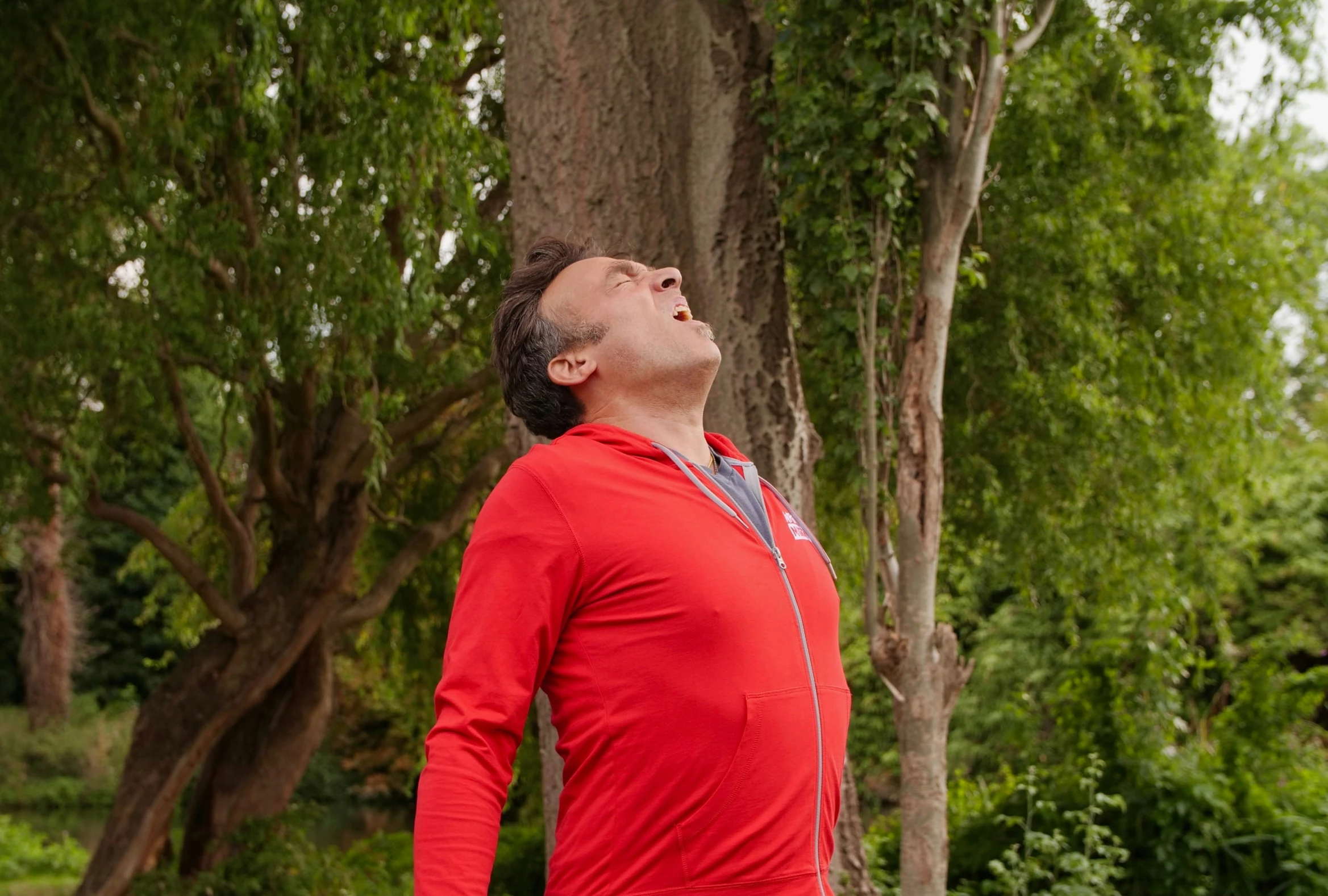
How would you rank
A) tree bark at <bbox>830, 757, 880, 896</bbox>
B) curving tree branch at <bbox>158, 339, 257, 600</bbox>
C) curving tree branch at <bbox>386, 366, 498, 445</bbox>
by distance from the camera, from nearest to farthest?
tree bark at <bbox>830, 757, 880, 896</bbox>
curving tree branch at <bbox>158, 339, 257, 600</bbox>
curving tree branch at <bbox>386, 366, 498, 445</bbox>

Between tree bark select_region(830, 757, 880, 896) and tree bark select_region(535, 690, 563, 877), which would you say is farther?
tree bark select_region(830, 757, 880, 896)

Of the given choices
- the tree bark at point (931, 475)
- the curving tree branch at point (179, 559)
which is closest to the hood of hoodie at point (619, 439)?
the tree bark at point (931, 475)

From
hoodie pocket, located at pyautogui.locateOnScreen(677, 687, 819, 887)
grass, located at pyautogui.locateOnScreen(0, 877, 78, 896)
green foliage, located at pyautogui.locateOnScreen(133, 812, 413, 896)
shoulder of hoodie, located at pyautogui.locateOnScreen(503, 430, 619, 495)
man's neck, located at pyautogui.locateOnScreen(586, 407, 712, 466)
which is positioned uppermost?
man's neck, located at pyautogui.locateOnScreen(586, 407, 712, 466)

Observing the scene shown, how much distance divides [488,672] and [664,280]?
0.77 meters

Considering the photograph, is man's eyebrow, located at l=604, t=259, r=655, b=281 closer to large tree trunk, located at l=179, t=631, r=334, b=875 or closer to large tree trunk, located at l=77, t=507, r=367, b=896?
large tree trunk, located at l=77, t=507, r=367, b=896

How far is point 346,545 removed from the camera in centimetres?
998

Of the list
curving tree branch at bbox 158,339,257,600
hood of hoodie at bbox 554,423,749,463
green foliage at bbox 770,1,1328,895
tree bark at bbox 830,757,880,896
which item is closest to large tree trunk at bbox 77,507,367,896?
curving tree branch at bbox 158,339,257,600

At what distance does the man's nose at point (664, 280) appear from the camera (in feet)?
6.54

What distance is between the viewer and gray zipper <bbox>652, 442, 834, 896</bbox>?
5.26 ft

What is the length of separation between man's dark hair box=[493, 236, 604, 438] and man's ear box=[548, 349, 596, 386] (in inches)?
0.5

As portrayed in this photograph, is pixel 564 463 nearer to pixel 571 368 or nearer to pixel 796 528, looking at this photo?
pixel 571 368

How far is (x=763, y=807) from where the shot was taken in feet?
5.06

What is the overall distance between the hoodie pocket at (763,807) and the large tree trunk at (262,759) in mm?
9119

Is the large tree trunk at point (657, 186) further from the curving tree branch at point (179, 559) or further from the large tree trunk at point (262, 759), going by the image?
the large tree trunk at point (262, 759)
